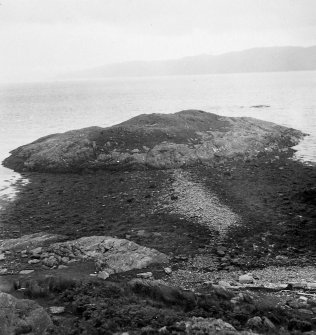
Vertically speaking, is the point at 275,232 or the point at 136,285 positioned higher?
the point at 136,285

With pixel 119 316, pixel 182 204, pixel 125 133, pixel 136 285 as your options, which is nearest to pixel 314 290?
pixel 136 285

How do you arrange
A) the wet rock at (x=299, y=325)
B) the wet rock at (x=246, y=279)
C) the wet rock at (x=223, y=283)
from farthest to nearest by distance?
the wet rock at (x=246, y=279)
the wet rock at (x=223, y=283)
the wet rock at (x=299, y=325)

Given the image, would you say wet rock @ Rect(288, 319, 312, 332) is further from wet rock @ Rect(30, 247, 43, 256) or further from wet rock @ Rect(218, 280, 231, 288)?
wet rock @ Rect(30, 247, 43, 256)

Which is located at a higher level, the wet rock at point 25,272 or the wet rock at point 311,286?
the wet rock at point 25,272

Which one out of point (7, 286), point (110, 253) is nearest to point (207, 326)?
point (7, 286)

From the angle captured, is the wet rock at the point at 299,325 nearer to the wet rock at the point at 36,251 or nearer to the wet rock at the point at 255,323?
the wet rock at the point at 255,323

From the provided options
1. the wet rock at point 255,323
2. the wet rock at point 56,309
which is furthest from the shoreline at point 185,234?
the wet rock at point 56,309

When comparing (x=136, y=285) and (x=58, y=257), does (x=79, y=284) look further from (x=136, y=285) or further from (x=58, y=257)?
(x=58, y=257)
